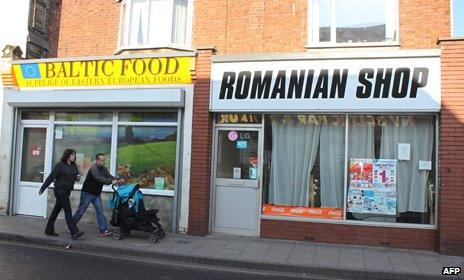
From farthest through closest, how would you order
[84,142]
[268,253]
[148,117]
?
[84,142] < [148,117] < [268,253]

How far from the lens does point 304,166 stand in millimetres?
10094

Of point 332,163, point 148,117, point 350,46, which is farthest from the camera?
point 148,117

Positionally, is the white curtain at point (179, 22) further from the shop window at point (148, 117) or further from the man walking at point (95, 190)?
the man walking at point (95, 190)

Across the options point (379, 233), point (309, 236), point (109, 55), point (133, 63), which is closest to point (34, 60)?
point (109, 55)

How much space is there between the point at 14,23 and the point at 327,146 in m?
8.74

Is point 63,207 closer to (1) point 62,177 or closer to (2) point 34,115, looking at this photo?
(1) point 62,177

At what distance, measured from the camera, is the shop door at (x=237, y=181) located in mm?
10156

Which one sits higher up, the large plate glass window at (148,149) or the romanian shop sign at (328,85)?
the romanian shop sign at (328,85)

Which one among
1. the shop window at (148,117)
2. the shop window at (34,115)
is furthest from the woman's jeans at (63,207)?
the shop window at (34,115)

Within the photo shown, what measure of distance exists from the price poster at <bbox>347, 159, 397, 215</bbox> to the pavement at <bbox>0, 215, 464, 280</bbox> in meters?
0.81

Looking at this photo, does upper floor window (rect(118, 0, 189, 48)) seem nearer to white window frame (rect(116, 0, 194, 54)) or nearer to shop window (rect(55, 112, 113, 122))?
white window frame (rect(116, 0, 194, 54))

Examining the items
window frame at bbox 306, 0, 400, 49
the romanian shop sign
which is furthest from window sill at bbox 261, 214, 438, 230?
window frame at bbox 306, 0, 400, 49

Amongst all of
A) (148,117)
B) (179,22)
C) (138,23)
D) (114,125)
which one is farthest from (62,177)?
(179,22)

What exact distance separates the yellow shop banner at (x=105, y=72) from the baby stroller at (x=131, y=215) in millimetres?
2675
